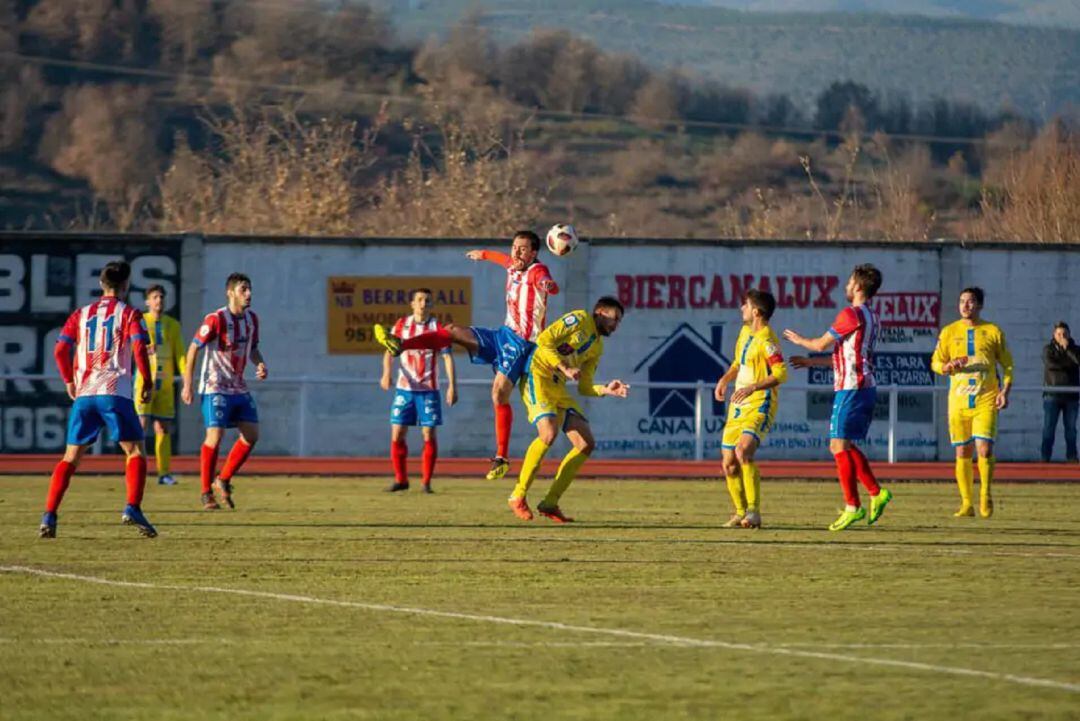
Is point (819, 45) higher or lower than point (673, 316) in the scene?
higher

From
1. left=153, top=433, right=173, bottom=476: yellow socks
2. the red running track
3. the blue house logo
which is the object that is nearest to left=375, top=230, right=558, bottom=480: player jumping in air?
left=153, top=433, right=173, bottom=476: yellow socks

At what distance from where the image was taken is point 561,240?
57.7 ft

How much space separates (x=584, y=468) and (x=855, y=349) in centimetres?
1170

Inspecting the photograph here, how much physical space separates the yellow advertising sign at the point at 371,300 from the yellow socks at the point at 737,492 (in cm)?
1609

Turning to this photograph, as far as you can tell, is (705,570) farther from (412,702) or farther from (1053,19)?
(1053,19)

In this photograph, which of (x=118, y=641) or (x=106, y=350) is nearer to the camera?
(x=118, y=641)

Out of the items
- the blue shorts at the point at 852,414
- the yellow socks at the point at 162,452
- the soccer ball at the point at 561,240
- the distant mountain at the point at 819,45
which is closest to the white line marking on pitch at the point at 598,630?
the soccer ball at the point at 561,240

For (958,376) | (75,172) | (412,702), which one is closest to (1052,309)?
(958,376)

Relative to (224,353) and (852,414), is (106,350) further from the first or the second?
(852,414)

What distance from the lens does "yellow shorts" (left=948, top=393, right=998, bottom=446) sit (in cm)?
1902

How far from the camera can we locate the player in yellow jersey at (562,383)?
1619 cm

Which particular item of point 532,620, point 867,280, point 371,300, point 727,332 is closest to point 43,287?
point 371,300

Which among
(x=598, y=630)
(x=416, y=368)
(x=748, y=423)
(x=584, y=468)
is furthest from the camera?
(x=584, y=468)

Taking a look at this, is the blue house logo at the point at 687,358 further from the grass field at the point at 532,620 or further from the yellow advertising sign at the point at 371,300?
the grass field at the point at 532,620
